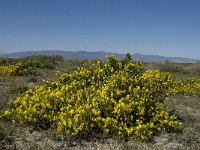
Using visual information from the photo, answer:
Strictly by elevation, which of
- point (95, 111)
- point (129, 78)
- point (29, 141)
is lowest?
point (29, 141)

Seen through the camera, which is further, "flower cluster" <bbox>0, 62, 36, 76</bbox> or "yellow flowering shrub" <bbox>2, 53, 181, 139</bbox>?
"flower cluster" <bbox>0, 62, 36, 76</bbox>

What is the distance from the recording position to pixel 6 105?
28.0 ft

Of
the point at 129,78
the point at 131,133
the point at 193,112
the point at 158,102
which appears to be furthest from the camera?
the point at 193,112

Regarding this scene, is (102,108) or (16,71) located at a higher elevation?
(102,108)

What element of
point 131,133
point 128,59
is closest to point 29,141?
point 131,133

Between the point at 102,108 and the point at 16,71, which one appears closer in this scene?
the point at 102,108

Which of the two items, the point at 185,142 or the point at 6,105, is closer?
the point at 185,142

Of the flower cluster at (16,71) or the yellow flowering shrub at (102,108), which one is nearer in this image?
the yellow flowering shrub at (102,108)

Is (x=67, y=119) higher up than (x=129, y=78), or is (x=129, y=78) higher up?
(x=129, y=78)

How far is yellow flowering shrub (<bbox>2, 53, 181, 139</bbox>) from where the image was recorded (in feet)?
22.2

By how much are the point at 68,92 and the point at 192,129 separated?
2838 mm

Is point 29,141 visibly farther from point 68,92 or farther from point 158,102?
point 158,102

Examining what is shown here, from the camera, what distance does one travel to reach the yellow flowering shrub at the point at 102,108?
6.78 m

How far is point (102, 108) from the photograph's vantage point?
7.33 metres
